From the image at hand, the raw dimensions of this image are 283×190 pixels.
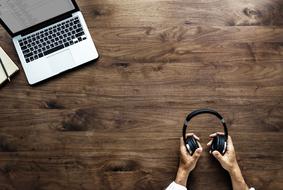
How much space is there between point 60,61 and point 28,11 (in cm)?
21

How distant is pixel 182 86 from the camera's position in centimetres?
153

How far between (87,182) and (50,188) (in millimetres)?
134

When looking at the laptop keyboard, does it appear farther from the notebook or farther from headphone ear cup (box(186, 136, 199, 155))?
headphone ear cup (box(186, 136, 199, 155))

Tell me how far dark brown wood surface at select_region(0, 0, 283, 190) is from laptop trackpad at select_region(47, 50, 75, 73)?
42 millimetres

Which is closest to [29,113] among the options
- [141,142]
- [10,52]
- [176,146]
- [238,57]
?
[10,52]

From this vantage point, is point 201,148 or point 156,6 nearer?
point 201,148

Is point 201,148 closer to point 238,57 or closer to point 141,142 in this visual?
point 141,142

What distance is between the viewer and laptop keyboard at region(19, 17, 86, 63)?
152 centimetres

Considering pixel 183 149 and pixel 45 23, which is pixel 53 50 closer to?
pixel 45 23

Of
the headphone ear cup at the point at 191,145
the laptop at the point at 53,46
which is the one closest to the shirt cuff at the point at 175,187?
the headphone ear cup at the point at 191,145

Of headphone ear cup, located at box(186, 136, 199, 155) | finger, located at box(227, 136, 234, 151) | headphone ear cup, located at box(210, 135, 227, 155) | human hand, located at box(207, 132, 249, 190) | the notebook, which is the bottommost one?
human hand, located at box(207, 132, 249, 190)

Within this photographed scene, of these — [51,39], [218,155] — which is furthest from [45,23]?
[218,155]

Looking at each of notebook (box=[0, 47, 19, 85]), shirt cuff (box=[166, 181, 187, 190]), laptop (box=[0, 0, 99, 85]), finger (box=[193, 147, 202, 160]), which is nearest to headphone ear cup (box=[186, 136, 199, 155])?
finger (box=[193, 147, 202, 160])

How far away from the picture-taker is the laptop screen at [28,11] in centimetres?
135
